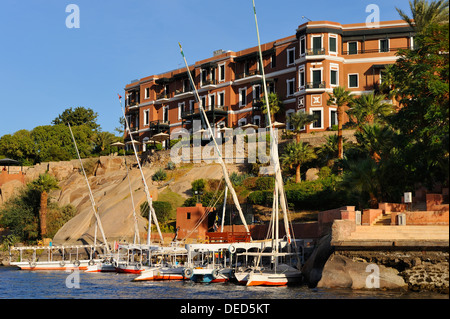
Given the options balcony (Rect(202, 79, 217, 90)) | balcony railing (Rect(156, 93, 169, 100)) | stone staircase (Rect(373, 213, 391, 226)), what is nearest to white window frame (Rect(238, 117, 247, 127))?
balcony (Rect(202, 79, 217, 90))

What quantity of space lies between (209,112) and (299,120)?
750 inches

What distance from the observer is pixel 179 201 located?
70188 mm

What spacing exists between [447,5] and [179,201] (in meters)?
40.8

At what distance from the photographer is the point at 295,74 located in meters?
74.4

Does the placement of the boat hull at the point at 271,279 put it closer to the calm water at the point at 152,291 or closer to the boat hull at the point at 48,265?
the calm water at the point at 152,291

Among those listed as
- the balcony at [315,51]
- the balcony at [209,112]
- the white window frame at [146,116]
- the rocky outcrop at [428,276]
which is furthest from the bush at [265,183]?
the white window frame at [146,116]

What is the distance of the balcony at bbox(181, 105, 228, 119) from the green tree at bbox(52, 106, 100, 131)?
42.1 meters

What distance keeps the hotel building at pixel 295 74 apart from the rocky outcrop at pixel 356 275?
127ft

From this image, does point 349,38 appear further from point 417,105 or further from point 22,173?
point 22,173

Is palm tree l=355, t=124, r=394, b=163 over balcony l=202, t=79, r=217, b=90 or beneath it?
beneath

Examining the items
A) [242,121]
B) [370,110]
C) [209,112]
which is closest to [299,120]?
[370,110]

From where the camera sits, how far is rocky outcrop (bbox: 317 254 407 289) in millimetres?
30266

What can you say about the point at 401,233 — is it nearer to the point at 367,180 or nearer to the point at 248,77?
the point at 367,180

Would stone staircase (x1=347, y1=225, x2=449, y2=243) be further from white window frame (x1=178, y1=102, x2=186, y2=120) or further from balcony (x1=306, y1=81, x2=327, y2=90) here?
white window frame (x1=178, y1=102, x2=186, y2=120)
